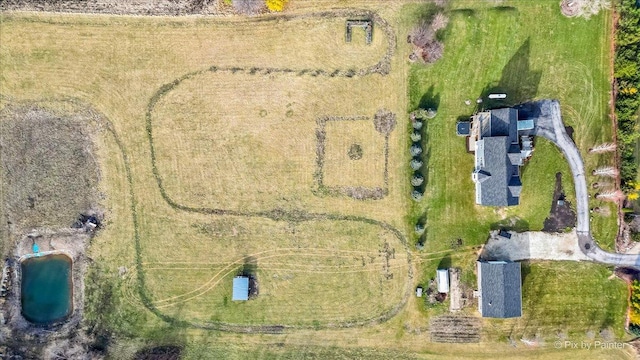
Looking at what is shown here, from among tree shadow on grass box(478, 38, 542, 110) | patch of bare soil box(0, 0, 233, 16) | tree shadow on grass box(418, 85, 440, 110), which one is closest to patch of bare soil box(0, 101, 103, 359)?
patch of bare soil box(0, 0, 233, 16)

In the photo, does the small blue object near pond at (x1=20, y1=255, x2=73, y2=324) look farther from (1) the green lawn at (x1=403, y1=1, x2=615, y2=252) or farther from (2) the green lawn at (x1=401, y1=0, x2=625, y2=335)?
(1) the green lawn at (x1=403, y1=1, x2=615, y2=252)

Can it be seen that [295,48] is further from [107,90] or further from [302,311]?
[302,311]

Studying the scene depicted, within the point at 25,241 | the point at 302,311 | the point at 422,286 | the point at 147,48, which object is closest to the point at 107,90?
the point at 147,48

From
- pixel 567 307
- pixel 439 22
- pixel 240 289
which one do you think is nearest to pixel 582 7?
pixel 439 22

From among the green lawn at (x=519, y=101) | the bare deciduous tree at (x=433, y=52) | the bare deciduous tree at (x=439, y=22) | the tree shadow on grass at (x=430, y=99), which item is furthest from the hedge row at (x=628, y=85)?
the tree shadow on grass at (x=430, y=99)

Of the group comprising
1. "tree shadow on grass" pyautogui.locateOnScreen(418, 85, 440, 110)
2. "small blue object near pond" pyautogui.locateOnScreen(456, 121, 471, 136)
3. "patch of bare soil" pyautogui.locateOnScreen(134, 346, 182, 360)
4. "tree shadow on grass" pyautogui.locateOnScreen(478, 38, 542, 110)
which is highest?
"tree shadow on grass" pyautogui.locateOnScreen(478, 38, 542, 110)

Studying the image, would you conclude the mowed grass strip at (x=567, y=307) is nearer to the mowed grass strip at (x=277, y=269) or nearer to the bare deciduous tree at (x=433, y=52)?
the mowed grass strip at (x=277, y=269)

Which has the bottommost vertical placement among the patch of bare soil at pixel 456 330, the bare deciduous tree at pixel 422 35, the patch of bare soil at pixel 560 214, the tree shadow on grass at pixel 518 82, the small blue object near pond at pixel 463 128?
the patch of bare soil at pixel 456 330
